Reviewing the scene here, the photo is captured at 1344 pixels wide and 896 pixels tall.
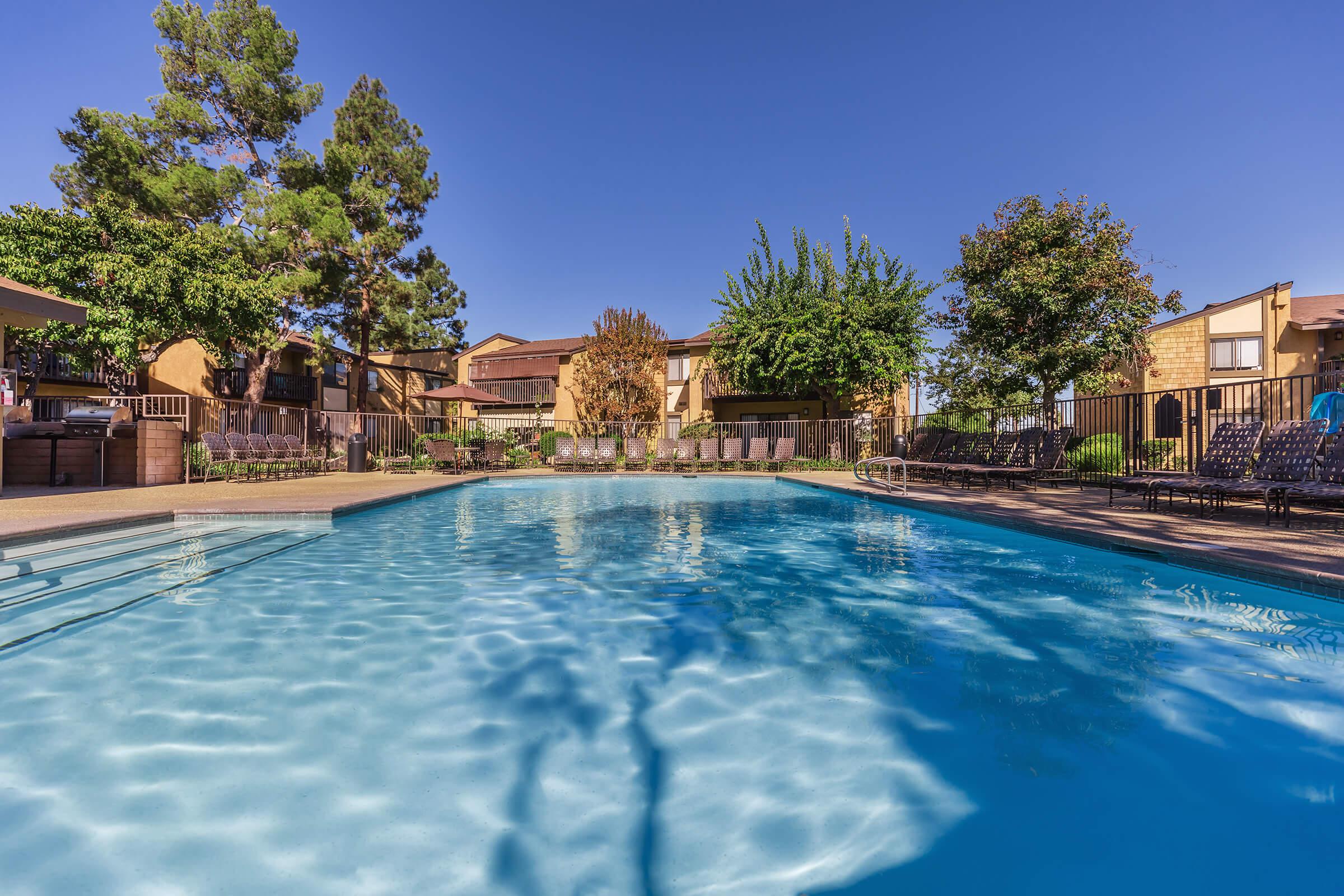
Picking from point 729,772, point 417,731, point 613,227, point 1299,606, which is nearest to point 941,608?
point 1299,606

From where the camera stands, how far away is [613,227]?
24.0m

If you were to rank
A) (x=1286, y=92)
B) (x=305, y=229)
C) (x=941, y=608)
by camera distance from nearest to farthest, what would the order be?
(x=941, y=608) < (x=1286, y=92) < (x=305, y=229)

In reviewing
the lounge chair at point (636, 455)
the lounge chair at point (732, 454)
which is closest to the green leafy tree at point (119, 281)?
the lounge chair at point (636, 455)

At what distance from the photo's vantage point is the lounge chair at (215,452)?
40.2 feet

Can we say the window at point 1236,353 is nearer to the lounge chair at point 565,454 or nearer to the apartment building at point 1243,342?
the apartment building at point 1243,342

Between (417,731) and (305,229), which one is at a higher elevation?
(305,229)

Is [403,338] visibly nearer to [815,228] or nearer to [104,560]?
[815,228]

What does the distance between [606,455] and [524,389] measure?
13478 millimetres

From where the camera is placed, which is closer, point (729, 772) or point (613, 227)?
point (729, 772)

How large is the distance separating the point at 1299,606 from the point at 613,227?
23429 millimetres

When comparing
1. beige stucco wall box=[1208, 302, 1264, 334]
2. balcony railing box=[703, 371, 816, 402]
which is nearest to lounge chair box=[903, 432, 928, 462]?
balcony railing box=[703, 371, 816, 402]

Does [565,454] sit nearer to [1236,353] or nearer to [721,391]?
[721,391]

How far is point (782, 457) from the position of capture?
60.9ft

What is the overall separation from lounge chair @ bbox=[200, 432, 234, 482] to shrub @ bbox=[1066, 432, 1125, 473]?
693 inches
